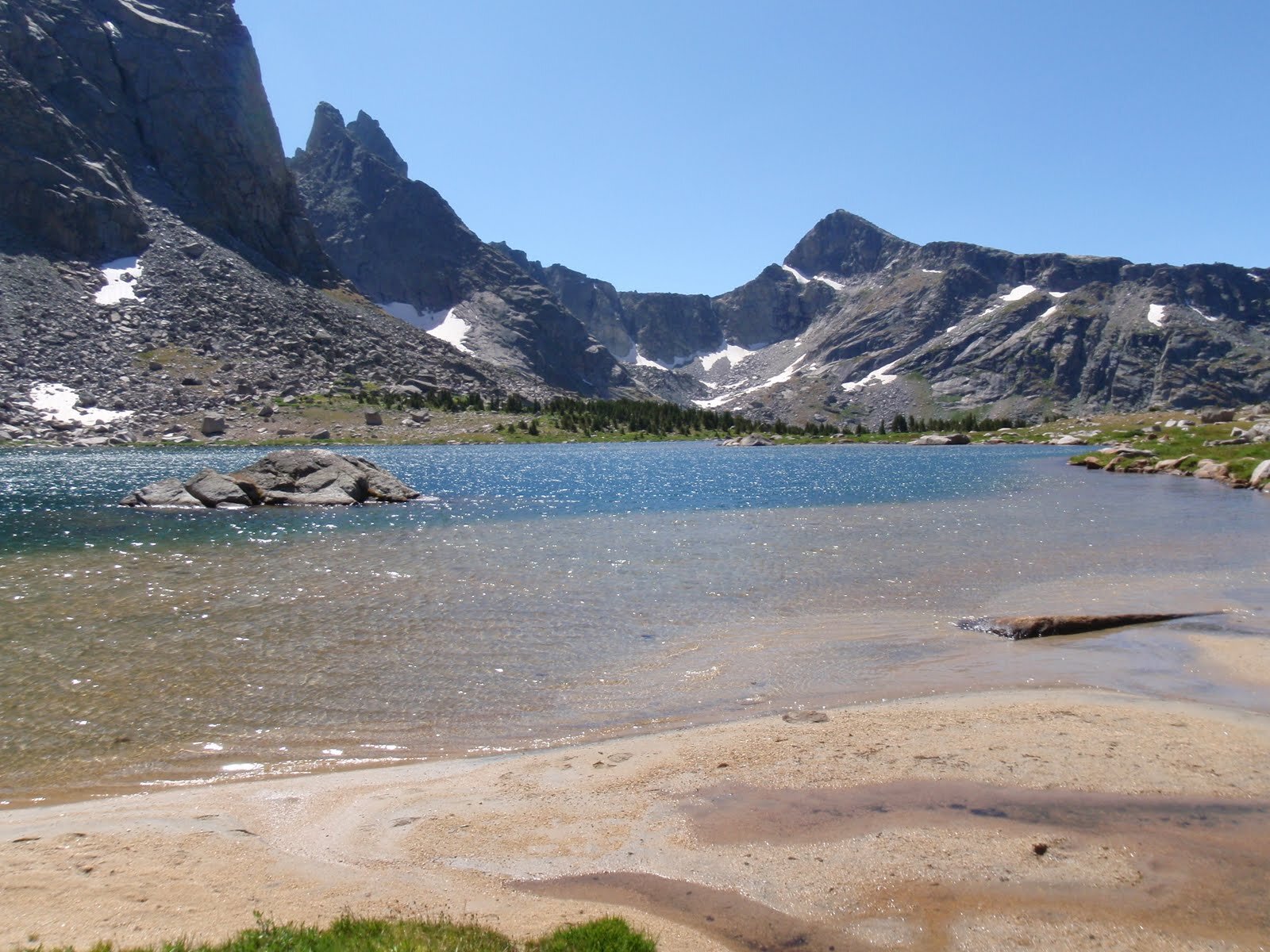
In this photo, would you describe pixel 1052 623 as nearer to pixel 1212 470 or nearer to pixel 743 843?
pixel 743 843

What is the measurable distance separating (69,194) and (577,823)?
204m

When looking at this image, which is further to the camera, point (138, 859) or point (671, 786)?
point (671, 786)

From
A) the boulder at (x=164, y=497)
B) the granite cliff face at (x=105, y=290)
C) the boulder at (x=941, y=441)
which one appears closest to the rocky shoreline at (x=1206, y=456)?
the boulder at (x=941, y=441)

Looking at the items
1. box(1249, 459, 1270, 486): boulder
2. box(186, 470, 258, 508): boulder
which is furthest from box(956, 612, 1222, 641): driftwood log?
box(1249, 459, 1270, 486): boulder

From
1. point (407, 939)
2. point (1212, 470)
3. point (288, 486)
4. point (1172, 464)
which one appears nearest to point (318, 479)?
point (288, 486)

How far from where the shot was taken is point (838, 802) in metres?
10.9

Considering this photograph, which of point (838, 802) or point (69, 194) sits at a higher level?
point (69, 194)

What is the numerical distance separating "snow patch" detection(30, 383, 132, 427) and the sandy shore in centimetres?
13165

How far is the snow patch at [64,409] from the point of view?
119000mm

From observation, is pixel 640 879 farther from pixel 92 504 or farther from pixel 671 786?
pixel 92 504

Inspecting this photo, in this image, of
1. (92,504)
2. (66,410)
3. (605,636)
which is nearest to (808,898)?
(605,636)

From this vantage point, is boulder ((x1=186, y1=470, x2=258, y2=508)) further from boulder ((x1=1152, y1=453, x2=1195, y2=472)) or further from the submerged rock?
boulder ((x1=1152, y1=453, x2=1195, y2=472))

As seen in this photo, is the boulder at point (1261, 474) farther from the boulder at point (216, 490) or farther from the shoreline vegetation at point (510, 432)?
the boulder at point (216, 490)

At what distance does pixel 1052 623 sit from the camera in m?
21.0
